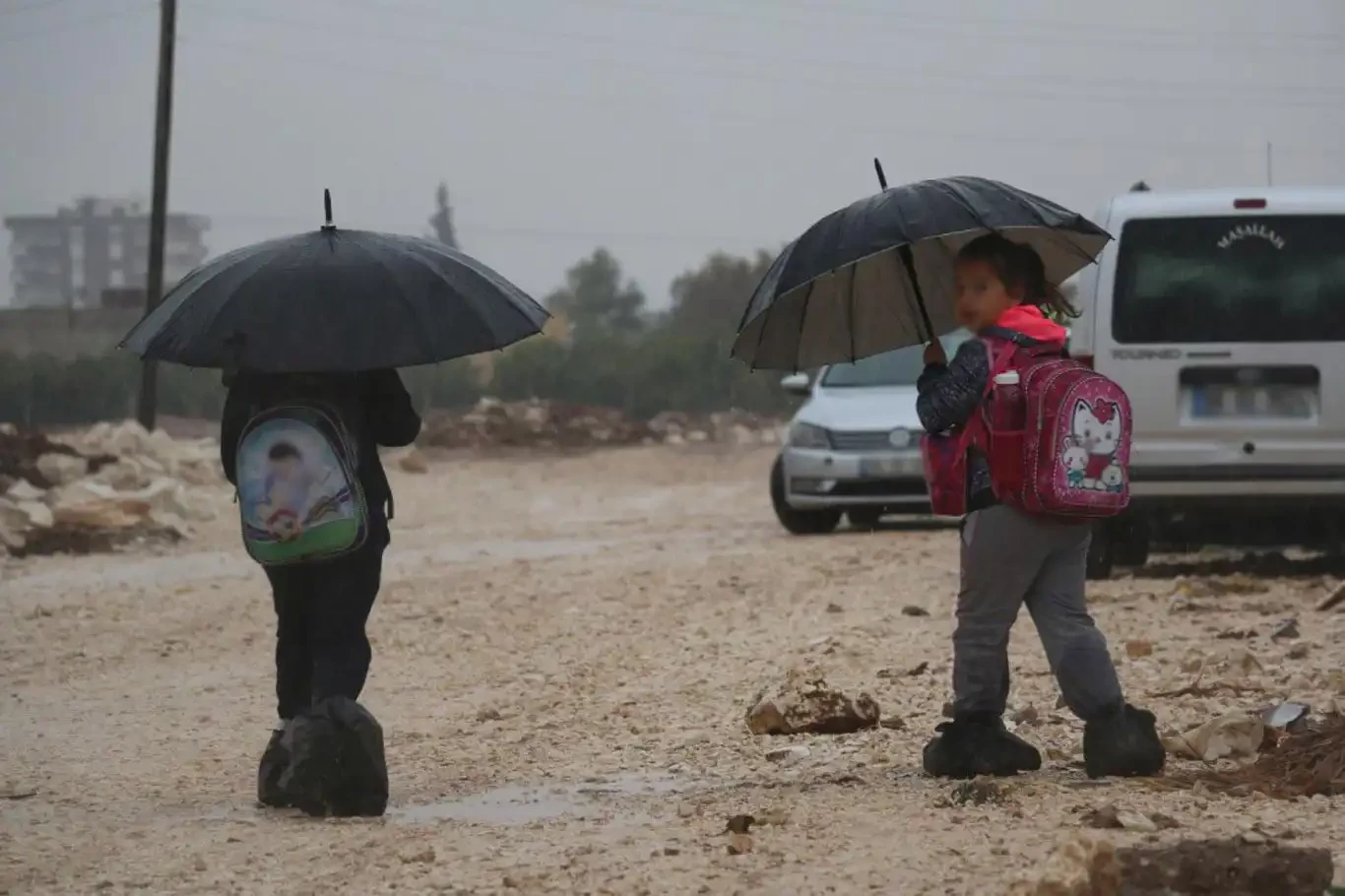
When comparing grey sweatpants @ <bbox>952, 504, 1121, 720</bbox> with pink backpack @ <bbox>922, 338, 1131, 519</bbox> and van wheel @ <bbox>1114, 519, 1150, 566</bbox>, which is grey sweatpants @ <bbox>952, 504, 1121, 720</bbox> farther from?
van wheel @ <bbox>1114, 519, 1150, 566</bbox>

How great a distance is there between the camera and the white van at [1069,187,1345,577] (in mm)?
12867

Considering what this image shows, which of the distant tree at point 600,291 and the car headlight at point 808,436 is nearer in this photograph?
the car headlight at point 808,436

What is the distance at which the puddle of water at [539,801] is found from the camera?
6.57 meters

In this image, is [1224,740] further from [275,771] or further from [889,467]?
[889,467]

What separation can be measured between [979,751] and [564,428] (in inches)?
1661

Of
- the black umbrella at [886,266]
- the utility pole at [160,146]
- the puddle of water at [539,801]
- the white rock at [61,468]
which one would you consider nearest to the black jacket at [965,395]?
the black umbrella at [886,266]

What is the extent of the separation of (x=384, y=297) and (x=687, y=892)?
82.8 inches

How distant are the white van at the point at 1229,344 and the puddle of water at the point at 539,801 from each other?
6311 millimetres

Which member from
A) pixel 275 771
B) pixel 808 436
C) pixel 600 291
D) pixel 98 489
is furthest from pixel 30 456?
pixel 600 291

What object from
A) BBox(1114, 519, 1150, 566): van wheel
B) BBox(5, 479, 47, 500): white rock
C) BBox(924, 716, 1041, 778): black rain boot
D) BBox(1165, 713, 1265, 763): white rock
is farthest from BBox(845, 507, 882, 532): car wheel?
BBox(924, 716, 1041, 778): black rain boot

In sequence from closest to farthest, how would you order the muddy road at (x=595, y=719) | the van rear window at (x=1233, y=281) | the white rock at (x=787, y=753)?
the muddy road at (x=595, y=719) < the white rock at (x=787, y=753) < the van rear window at (x=1233, y=281)

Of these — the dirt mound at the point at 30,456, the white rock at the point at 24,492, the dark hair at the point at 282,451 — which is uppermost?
the dark hair at the point at 282,451

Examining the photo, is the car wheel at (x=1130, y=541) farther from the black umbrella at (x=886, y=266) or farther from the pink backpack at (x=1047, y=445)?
the pink backpack at (x=1047, y=445)

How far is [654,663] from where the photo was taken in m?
10.7
